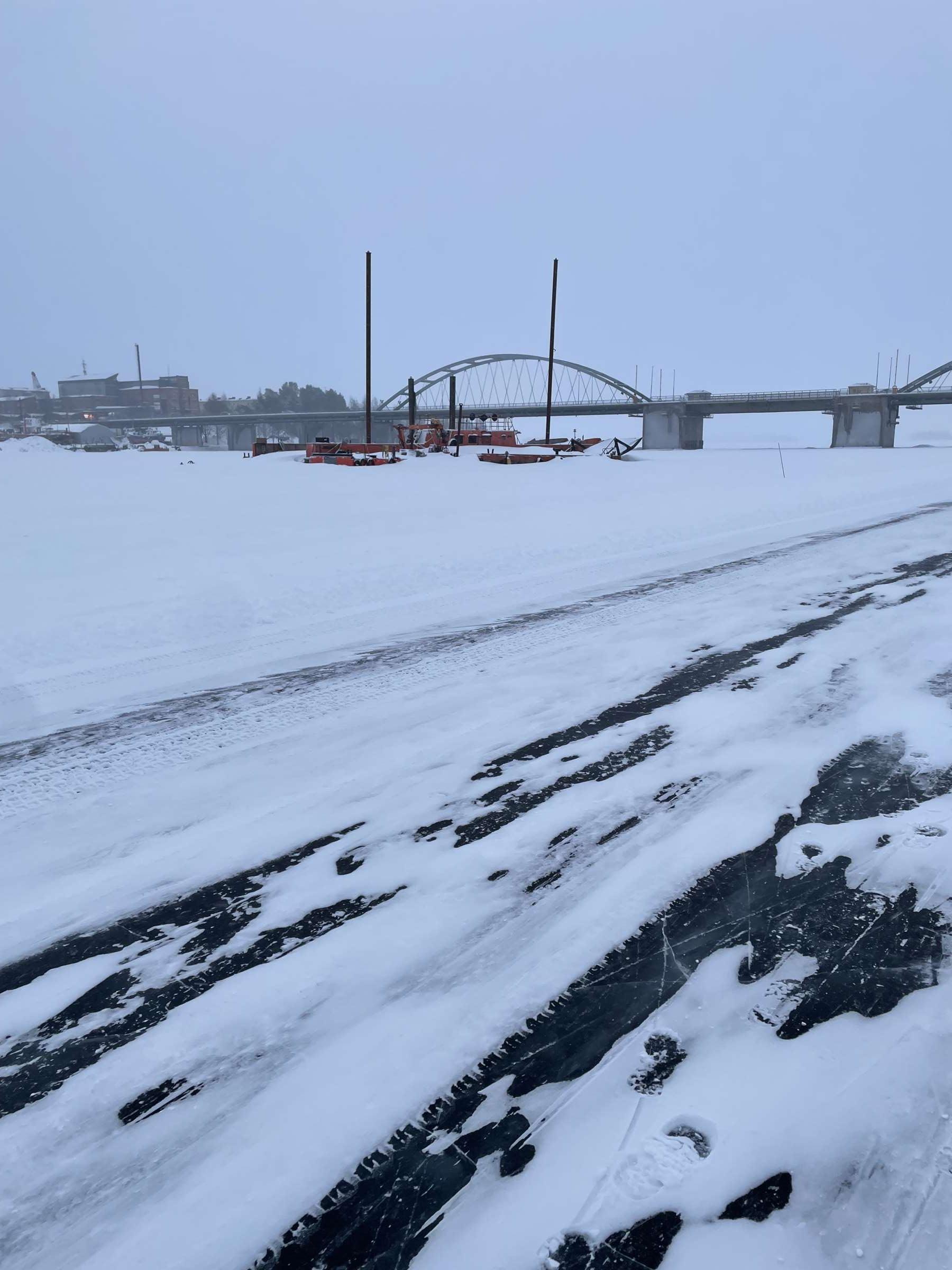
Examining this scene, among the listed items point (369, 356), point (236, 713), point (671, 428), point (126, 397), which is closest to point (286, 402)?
point (126, 397)

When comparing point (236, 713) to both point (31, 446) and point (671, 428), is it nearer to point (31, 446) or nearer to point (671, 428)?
point (31, 446)

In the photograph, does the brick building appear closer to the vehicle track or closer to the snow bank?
the snow bank

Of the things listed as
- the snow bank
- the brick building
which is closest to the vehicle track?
the snow bank

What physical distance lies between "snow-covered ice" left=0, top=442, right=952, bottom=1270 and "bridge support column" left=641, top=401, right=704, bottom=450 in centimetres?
8044

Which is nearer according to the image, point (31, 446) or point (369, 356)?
point (369, 356)

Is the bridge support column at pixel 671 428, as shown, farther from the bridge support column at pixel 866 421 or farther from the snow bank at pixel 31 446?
the snow bank at pixel 31 446

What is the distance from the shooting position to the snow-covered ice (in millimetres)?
1828

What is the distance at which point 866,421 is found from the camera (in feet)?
242

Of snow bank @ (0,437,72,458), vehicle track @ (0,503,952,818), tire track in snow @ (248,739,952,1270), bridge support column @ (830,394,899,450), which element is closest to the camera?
tire track in snow @ (248,739,952,1270)

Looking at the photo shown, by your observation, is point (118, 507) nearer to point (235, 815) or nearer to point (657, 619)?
point (657, 619)

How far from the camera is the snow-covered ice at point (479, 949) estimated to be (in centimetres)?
183

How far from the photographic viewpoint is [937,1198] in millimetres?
1820

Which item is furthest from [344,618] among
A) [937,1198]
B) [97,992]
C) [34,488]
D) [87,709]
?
[34,488]

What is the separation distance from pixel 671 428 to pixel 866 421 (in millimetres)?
17776
